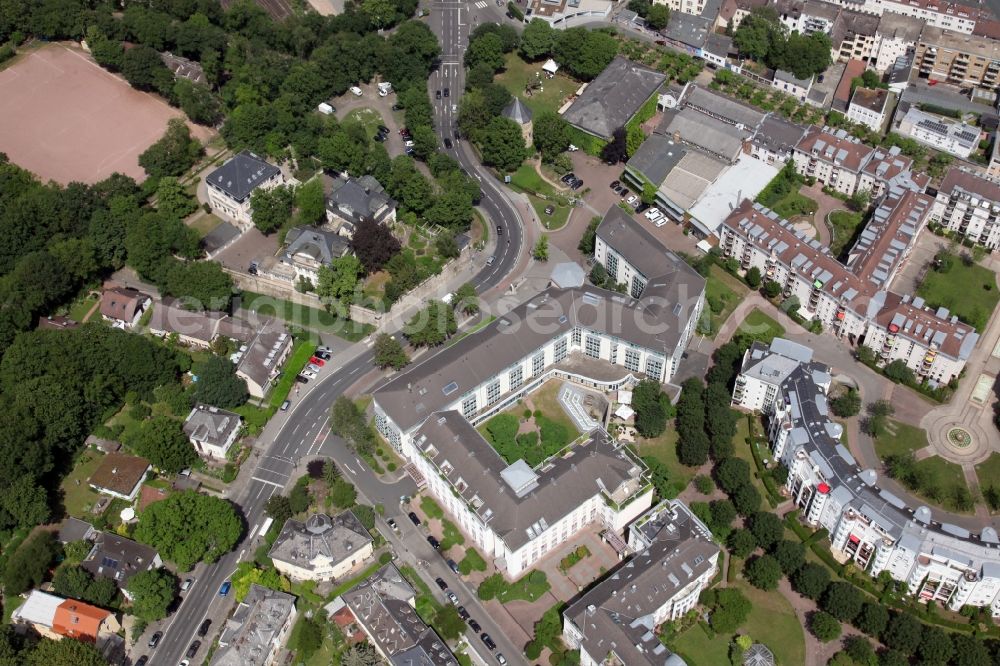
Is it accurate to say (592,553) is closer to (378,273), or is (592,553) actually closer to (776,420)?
(776,420)

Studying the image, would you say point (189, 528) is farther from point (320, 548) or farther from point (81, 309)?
point (81, 309)

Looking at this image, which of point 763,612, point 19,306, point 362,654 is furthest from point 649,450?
point 19,306

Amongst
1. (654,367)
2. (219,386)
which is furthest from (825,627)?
(219,386)

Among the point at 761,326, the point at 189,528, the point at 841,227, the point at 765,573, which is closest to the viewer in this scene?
the point at 765,573

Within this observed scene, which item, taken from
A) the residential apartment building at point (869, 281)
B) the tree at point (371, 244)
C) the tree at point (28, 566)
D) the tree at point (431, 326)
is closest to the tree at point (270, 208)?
the tree at point (371, 244)

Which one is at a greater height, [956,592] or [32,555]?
[956,592]

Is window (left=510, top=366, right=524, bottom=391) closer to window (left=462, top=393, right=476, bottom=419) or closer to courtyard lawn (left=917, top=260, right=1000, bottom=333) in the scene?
window (left=462, top=393, right=476, bottom=419)

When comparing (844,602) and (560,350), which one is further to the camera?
(560,350)
